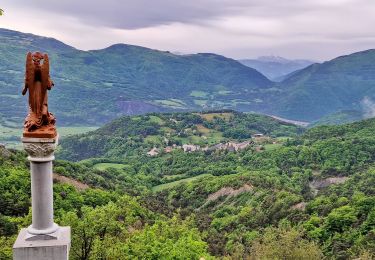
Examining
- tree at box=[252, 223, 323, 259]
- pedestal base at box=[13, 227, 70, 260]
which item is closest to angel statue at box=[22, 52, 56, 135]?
pedestal base at box=[13, 227, 70, 260]

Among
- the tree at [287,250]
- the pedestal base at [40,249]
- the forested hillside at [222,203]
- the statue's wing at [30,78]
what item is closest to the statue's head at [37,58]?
the statue's wing at [30,78]

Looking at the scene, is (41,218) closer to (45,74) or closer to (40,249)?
(40,249)

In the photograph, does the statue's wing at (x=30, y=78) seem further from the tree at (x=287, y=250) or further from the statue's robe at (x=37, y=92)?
the tree at (x=287, y=250)

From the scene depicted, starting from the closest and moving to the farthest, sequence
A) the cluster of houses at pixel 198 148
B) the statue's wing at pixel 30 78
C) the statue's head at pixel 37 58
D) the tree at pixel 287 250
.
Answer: the statue's wing at pixel 30 78 < the statue's head at pixel 37 58 < the tree at pixel 287 250 < the cluster of houses at pixel 198 148

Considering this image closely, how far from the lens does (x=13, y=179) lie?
1666 inches

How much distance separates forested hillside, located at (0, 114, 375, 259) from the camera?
24.1 m

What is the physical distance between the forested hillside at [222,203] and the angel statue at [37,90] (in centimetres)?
1126

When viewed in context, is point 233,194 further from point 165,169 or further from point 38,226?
point 38,226

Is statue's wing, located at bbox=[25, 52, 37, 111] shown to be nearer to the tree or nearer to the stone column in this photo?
the stone column

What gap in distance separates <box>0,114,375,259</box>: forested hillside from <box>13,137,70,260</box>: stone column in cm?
1031

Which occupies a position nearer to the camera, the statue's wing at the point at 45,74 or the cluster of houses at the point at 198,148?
the statue's wing at the point at 45,74

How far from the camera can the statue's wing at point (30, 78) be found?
1057 centimetres

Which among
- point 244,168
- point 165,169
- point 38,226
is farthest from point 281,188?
point 38,226

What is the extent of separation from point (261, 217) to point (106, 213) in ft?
187
